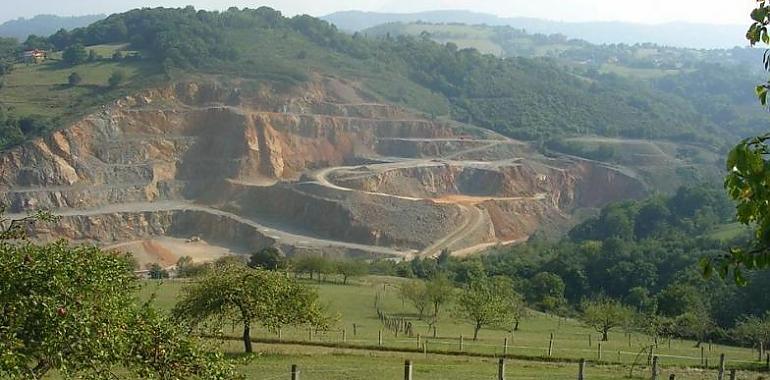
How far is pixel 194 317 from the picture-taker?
74.3ft

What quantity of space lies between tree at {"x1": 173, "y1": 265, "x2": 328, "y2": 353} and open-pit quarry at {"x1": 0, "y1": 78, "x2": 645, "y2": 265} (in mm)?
41791

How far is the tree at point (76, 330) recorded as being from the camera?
301 inches

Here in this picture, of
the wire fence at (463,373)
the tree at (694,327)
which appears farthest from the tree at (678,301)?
the wire fence at (463,373)

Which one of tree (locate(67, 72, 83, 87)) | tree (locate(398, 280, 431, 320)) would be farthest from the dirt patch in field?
tree (locate(398, 280, 431, 320))

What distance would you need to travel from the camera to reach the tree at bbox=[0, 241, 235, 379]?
7.64 metres

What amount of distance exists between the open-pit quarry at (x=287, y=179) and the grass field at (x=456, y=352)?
29.6 metres

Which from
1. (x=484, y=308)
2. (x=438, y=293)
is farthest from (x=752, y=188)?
(x=438, y=293)

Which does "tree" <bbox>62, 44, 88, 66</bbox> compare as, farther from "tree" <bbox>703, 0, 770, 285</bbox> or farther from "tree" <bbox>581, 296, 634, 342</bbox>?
"tree" <bbox>703, 0, 770, 285</bbox>

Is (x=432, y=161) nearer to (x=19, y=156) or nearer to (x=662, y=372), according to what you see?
(x=19, y=156)

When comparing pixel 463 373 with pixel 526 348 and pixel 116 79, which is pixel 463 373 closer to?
pixel 526 348

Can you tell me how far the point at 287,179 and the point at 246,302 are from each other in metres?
57.1

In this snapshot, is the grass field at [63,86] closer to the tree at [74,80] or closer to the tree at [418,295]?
the tree at [74,80]

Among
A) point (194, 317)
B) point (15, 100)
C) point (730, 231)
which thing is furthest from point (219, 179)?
point (194, 317)

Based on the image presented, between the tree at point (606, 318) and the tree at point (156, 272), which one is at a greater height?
the tree at point (606, 318)
